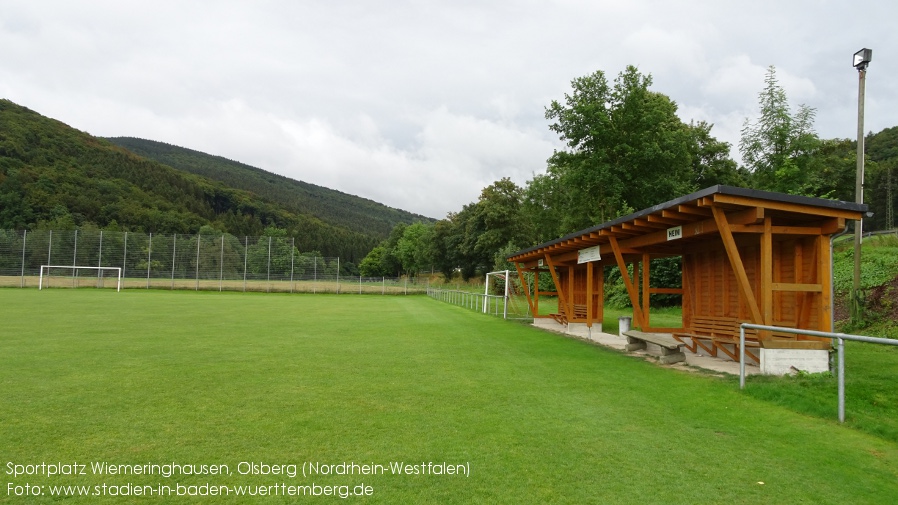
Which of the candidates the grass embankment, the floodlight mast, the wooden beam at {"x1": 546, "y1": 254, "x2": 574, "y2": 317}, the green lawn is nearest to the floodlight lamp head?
the floodlight mast

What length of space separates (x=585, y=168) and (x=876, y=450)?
67.0ft

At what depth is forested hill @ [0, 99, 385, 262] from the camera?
67688mm

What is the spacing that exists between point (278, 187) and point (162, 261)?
117782mm

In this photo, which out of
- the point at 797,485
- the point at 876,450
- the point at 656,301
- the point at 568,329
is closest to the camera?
the point at 797,485

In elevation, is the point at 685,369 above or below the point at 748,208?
below

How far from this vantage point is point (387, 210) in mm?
187750

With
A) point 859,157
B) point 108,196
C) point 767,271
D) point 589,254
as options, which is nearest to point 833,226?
point 767,271

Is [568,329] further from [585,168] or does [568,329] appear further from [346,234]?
[346,234]

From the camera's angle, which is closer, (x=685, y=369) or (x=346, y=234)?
(x=685, y=369)

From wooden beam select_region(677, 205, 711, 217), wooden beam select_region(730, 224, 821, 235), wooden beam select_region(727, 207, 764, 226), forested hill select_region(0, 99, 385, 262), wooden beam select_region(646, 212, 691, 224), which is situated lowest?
wooden beam select_region(730, 224, 821, 235)

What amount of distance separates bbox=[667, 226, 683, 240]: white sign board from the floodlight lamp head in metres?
5.51

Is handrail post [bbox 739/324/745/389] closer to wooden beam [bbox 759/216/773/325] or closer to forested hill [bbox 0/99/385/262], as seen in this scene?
wooden beam [bbox 759/216/773/325]

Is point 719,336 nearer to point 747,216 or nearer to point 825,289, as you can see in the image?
point 825,289

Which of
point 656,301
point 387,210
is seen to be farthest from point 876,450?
point 387,210
